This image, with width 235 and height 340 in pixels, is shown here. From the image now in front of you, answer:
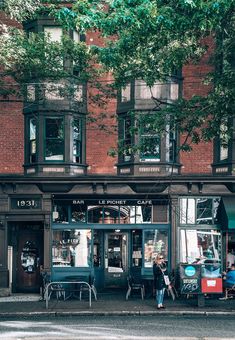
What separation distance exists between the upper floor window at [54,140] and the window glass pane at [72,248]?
3.05 m

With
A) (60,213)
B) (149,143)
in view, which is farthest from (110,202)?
(149,143)

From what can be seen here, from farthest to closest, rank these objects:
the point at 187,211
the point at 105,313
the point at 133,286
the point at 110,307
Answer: the point at 187,211, the point at 133,286, the point at 110,307, the point at 105,313

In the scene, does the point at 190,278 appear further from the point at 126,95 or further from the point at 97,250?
the point at 126,95

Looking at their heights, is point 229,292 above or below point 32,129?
below

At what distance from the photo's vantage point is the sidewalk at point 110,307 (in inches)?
753

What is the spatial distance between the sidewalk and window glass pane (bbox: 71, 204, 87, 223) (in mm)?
3382

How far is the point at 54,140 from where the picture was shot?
24.5 m

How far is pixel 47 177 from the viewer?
24.0m

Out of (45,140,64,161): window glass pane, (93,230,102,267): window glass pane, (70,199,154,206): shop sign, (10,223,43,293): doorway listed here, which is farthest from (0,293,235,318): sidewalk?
(45,140,64,161): window glass pane

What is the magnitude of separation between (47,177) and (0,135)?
2682mm

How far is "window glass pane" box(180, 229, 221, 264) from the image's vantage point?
2452cm

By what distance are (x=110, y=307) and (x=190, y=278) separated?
9.86 ft

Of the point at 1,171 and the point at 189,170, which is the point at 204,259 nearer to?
the point at 189,170

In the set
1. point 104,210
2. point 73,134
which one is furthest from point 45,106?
point 104,210
